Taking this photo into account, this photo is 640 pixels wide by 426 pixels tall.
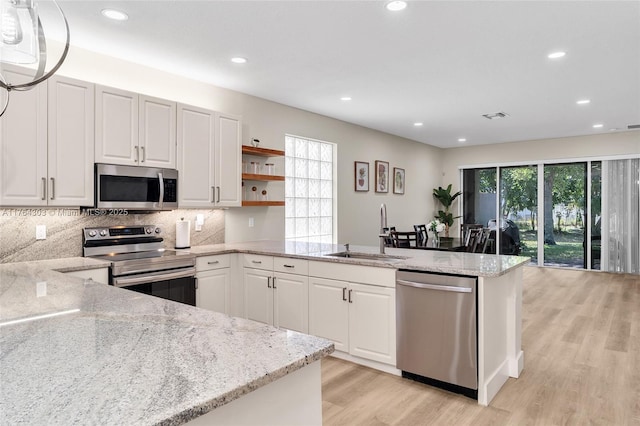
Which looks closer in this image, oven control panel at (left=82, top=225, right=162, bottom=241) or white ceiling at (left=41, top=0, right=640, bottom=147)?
white ceiling at (left=41, top=0, right=640, bottom=147)

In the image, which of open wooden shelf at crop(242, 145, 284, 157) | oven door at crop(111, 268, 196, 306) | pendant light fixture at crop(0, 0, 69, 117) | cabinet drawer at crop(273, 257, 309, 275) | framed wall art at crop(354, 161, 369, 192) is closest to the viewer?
pendant light fixture at crop(0, 0, 69, 117)

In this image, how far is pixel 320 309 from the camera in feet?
10.9

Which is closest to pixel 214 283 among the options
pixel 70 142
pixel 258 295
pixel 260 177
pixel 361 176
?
pixel 258 295

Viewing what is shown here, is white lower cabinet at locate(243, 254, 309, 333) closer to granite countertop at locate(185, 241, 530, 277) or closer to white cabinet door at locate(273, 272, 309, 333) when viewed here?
white cabinet door at locate(273, 272, 309, 333)

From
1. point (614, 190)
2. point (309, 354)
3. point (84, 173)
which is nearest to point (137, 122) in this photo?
point (84, 173)

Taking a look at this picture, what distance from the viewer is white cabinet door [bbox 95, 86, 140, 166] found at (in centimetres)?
321

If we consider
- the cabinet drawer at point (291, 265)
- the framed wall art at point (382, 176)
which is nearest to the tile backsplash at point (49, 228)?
the cabinet drawer at point (291, 265)

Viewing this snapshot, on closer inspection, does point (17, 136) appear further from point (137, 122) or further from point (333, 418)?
point (333, 418)

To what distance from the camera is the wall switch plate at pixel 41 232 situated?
3172 millimetres

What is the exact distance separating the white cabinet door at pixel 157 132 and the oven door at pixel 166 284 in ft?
3.21

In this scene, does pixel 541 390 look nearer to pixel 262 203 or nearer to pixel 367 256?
pixel 367 256

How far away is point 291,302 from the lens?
351 cm

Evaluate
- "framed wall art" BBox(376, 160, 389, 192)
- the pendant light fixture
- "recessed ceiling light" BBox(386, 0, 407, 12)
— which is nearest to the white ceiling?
"recessed ceiling light" BBox(386, 0, 407, 12)

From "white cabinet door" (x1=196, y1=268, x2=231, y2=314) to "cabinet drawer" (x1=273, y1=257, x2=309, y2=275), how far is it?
1.89ft
